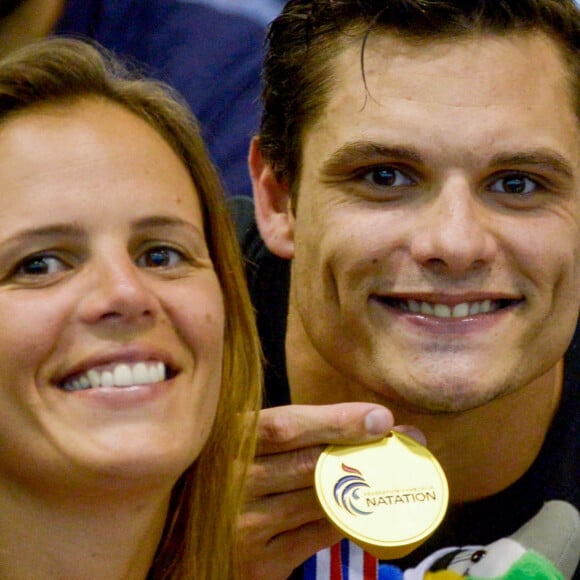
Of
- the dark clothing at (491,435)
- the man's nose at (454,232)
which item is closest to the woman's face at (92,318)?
the man's nose at (454,232)

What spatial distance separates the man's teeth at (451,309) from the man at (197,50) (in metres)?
0.94

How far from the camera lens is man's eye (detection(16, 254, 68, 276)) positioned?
1263mm

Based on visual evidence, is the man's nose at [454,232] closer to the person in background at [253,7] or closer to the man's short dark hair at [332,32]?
the man's short dark hair at [332,32]

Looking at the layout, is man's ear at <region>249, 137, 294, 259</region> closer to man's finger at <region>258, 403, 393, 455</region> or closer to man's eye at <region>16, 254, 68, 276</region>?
man's finger at <region>258, 403, 393, 455</region>

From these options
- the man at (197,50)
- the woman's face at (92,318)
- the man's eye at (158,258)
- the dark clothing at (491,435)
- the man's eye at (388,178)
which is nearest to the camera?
the woman's face at (92,318)

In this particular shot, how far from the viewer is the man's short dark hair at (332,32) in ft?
5.52

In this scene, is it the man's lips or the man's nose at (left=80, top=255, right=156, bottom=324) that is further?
the man's lips

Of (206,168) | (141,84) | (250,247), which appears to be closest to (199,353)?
(206,168)

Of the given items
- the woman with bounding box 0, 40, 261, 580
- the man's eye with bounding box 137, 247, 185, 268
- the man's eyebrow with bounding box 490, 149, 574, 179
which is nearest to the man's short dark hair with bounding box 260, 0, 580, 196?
the man's eyebrow with bounding box 490, 149, 574, 179

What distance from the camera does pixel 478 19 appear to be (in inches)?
66.0

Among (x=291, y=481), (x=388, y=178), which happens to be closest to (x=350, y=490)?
(x=291, y=481)

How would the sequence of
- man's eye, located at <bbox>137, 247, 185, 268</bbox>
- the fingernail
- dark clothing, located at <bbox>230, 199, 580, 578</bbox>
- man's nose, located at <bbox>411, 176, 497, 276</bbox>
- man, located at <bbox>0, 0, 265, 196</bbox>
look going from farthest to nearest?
man, located at <bbox>0, 0, 265, 196</bbox>, dark clothing, located at <bbox>230, 199, 580, 578</bbox>, man's nose, located at <bbox>411, 176, 497, 276</bbox>, the fingernail, man's eye, located at <bbox>137, 247, 185, 268</bbox>

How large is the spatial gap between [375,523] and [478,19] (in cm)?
77

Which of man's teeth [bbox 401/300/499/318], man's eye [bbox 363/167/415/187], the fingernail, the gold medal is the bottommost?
the gold medal
